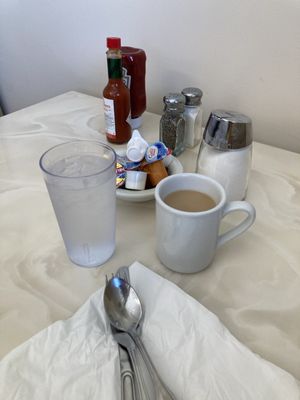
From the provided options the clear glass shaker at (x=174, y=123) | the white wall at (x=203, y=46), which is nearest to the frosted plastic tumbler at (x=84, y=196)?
the clear glass shaker at (x=174, y=123)

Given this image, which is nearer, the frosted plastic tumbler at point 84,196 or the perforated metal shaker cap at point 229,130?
the frosted plastic tumbler at point 84,196

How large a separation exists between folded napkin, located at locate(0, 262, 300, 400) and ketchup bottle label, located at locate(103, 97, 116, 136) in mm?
429

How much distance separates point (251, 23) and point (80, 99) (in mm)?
487

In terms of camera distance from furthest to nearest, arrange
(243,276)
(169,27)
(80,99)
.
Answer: (80,99)
(169,27)
(243,276)

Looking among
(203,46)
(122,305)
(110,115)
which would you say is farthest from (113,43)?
(122,305)

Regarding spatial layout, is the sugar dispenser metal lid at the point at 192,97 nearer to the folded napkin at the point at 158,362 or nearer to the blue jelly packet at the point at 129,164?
the blue jelly packet at the point at 129,164

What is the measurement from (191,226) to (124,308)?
0.11 meters

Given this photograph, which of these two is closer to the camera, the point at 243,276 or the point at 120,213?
the point at 243,276

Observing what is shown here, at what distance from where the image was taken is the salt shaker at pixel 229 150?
1.57ft

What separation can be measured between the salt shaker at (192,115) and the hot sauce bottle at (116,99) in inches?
4.8

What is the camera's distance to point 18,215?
0.51m

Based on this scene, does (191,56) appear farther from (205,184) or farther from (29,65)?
(29,65)

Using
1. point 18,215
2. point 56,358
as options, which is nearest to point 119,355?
point 56,358

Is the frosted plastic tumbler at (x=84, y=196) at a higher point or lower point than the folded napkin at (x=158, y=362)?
higher
